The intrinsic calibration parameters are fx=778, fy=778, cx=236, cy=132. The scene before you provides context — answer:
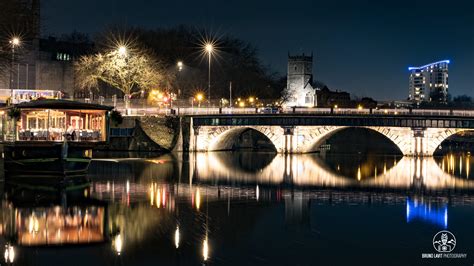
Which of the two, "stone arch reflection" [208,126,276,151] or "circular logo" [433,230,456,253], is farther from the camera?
"stone arch reflection" [208,126,276,151]

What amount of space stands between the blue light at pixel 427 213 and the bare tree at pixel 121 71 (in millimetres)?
61627

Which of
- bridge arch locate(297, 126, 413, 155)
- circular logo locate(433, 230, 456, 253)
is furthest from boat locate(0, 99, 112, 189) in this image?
bridge arch locate(297, 126, 413, 155)

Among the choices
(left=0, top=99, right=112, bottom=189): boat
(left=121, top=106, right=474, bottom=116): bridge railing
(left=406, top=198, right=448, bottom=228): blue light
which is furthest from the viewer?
(left=121, top=106, right=474, bottom=116): bridge railing

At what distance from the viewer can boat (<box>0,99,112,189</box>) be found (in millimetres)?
52062

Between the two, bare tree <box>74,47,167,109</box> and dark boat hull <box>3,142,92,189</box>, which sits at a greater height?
bare tree <box>74,47,167,109</box>

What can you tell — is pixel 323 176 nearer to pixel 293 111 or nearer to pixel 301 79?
pixel 293 111

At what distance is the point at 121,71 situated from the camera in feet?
338

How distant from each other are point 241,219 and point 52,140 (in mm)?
20733

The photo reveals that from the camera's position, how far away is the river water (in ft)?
94.4

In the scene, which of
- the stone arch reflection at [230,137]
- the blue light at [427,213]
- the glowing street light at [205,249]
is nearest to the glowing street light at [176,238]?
the glowing street light at [205,249]

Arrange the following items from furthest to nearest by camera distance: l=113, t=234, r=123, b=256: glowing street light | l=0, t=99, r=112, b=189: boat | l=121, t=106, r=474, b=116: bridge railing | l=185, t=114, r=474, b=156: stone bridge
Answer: l=121, t=106, r=474, b=116: bridge railing < l=185, t=114, r=474, b=156: stone bridge < l=0, t=99, r=112, b=189: boat < l=113, t=234, r=123, b=256: glowing street light

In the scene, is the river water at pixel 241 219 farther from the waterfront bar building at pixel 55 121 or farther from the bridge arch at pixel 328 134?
the bridge arch at pixel 328 134

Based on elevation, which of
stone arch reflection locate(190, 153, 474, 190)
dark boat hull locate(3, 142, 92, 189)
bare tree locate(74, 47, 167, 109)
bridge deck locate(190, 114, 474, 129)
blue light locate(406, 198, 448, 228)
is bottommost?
blue light locate(406, 198, 448, 228)

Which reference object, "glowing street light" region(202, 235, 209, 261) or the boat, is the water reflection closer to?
the boat
